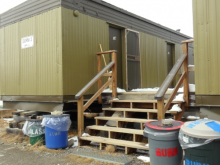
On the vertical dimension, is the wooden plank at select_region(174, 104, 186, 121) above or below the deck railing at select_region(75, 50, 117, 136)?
below

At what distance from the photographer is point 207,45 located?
421cm

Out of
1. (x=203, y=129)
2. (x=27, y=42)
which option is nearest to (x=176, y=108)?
(x=203, y=129)

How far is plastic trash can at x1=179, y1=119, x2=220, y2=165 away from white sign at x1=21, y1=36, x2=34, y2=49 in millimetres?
5531

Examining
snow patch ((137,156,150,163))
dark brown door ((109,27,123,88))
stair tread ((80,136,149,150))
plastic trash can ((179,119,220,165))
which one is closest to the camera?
plastic trash can ((179,119,220,165))

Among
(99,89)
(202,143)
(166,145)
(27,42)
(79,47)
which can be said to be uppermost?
(27,42)

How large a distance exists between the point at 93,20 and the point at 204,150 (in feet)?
17.5

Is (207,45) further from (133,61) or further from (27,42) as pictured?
(27,42)

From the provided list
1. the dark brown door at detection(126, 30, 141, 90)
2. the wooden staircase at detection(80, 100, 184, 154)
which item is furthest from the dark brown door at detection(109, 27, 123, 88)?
the wooden staircase at detection(80, 100, 184, 154)

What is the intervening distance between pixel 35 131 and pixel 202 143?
3.77 metres

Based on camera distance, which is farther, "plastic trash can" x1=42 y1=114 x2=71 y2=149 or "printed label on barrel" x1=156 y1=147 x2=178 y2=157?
"plastic trash can" x1=42 y1=114 x2=71 y2=149

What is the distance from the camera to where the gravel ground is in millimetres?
3891

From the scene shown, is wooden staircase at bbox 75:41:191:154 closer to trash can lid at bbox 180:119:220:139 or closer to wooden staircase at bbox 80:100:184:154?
wooden staircase at bbox 80:100:184:154

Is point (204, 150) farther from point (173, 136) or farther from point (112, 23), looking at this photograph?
point (112, 23)

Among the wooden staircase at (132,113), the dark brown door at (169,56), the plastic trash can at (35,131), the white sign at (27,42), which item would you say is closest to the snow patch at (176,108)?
the wooden staircase at (132,113)
